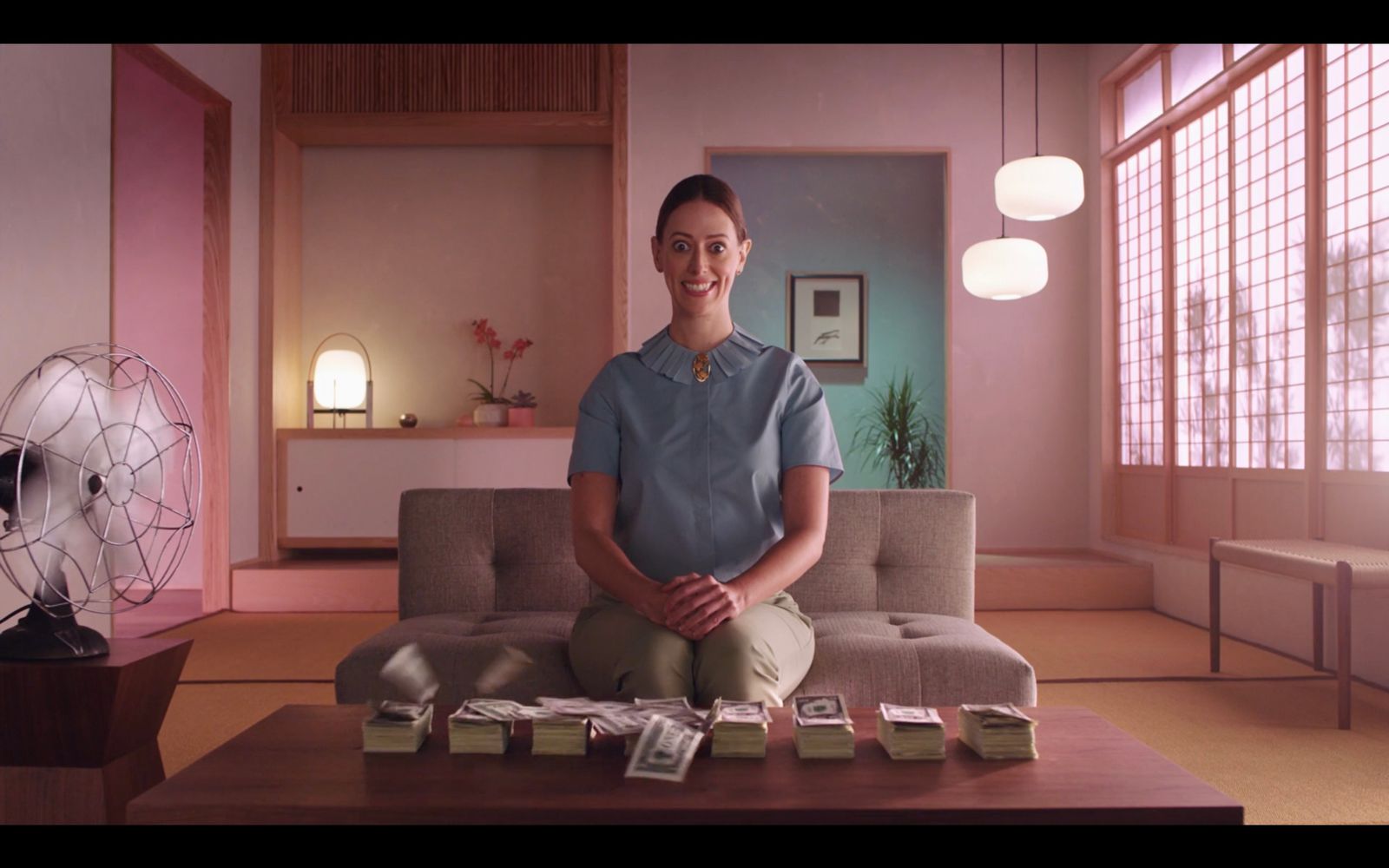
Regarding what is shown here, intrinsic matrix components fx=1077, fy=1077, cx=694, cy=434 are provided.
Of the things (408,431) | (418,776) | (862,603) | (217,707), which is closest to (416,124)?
(408,431)

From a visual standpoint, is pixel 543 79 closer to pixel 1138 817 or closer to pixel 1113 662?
pixel 1113 662

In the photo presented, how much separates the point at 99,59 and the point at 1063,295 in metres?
4.71

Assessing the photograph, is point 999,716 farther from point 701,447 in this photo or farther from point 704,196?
point 704,196

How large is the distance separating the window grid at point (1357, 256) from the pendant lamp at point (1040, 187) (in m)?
0.89

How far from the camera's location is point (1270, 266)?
4328 mm

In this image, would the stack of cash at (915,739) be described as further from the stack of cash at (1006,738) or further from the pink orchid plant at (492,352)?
the pink orchid plant at (492,352)

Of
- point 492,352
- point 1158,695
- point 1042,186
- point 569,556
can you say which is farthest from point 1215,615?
point 492,352

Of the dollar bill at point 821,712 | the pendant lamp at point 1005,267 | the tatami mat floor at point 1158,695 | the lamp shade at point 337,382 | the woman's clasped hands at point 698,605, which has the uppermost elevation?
the pendant lamp at point 1005,267

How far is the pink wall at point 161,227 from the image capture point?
5289 millimetres

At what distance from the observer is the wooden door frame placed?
5.15 metres

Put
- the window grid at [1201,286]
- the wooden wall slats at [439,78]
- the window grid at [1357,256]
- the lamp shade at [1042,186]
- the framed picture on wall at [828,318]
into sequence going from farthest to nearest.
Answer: the framed picture on wall at [828,318], the wooden wall slats at [439,78], the window grid at [1201,286], the lamp shade at [1042,186], the window grid at [1357,256]

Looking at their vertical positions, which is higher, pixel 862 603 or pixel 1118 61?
pixel 1118 61

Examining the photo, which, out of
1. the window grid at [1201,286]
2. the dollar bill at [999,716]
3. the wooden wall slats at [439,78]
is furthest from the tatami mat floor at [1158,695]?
the wooden wall slats at [439,78]

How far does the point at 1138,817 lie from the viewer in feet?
3.76
